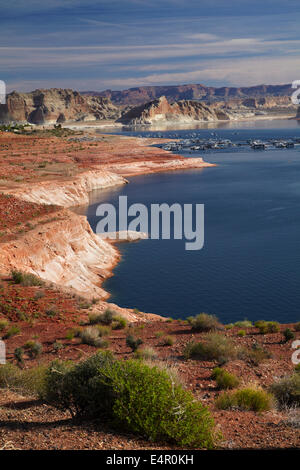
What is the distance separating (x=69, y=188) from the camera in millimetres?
59094

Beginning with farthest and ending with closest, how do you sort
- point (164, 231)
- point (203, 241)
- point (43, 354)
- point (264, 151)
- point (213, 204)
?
point (264, 151) → point (213, 204) → point (164, 231) → point (203, 241) → point (43, 354)

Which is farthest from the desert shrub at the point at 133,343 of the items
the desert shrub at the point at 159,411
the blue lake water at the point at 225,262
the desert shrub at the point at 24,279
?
the blue lake water at the point at 225,262

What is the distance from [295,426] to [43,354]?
346 inches

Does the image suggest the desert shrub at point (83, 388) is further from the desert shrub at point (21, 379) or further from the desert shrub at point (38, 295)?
the desert shrub at point (38, 295)

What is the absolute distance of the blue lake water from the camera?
2683 centimetres

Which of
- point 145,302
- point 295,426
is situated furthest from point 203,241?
point 295,426

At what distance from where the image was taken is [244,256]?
3556cm

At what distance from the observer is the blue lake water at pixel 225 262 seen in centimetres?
2683

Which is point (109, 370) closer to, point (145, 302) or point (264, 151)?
point (145, 302)

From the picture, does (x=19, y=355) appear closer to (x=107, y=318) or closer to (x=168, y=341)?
(x=168, y=341)

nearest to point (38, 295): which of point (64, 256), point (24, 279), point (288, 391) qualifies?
point (24, 279)

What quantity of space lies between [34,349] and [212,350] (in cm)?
571

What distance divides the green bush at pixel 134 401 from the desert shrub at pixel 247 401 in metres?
2.14

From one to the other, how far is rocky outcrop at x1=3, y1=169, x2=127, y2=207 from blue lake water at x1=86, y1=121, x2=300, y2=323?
2.42 metres
